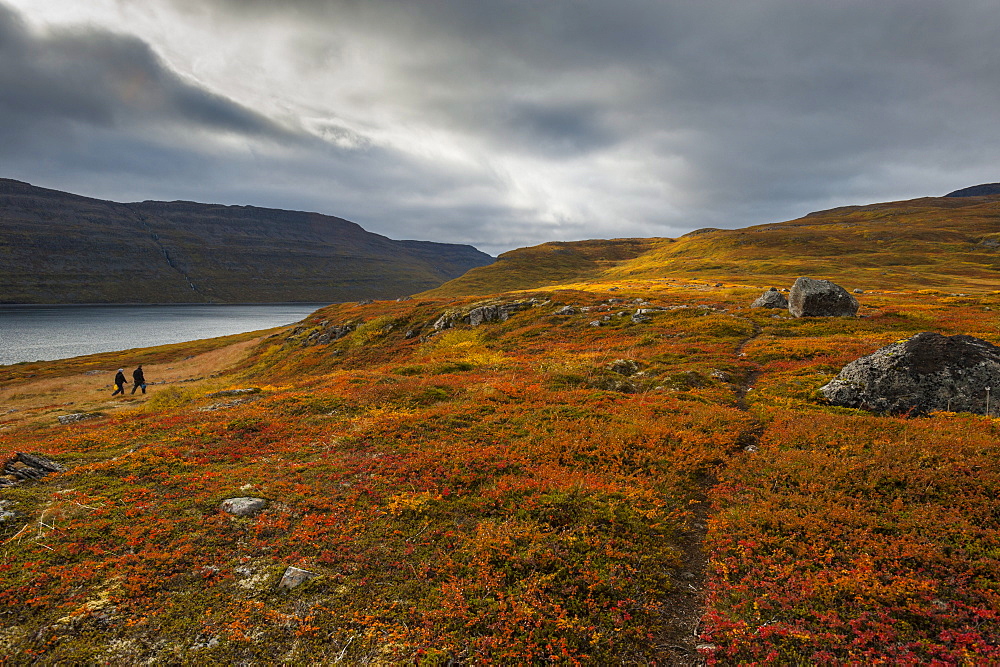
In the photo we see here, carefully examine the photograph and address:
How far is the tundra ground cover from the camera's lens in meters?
7.40

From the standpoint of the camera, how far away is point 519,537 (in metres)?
10.1

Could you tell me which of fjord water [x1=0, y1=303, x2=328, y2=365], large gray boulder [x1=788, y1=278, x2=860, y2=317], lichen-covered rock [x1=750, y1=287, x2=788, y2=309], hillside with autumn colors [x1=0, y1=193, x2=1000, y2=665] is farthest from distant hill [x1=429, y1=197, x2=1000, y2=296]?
fjord water [x1=0, y1=303, x2=328, y2=365]

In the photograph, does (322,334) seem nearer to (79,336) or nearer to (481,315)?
(481,315)

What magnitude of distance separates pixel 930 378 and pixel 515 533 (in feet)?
62.8

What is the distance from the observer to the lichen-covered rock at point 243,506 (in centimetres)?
1142

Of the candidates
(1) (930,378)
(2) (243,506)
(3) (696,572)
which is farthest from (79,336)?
(1) (930,378)

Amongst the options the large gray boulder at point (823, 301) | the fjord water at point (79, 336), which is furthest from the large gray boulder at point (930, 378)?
the fjord water at point (79, 336)

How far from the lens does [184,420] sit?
20.6 meters

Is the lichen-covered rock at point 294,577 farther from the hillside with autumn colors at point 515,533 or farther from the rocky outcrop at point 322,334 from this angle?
the rocky outcrop at point 322,334

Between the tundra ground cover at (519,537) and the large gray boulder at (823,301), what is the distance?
81.9 feet

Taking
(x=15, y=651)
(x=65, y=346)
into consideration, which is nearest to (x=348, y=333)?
(x=15, y=651)

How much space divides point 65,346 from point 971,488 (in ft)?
568

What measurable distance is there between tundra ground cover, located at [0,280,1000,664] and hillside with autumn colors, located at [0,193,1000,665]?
56 mm

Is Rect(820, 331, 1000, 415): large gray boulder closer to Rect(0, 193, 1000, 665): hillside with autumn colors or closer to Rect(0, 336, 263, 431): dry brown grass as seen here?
Rect(0, 193, 1000, 665): hillside with autumn colors
